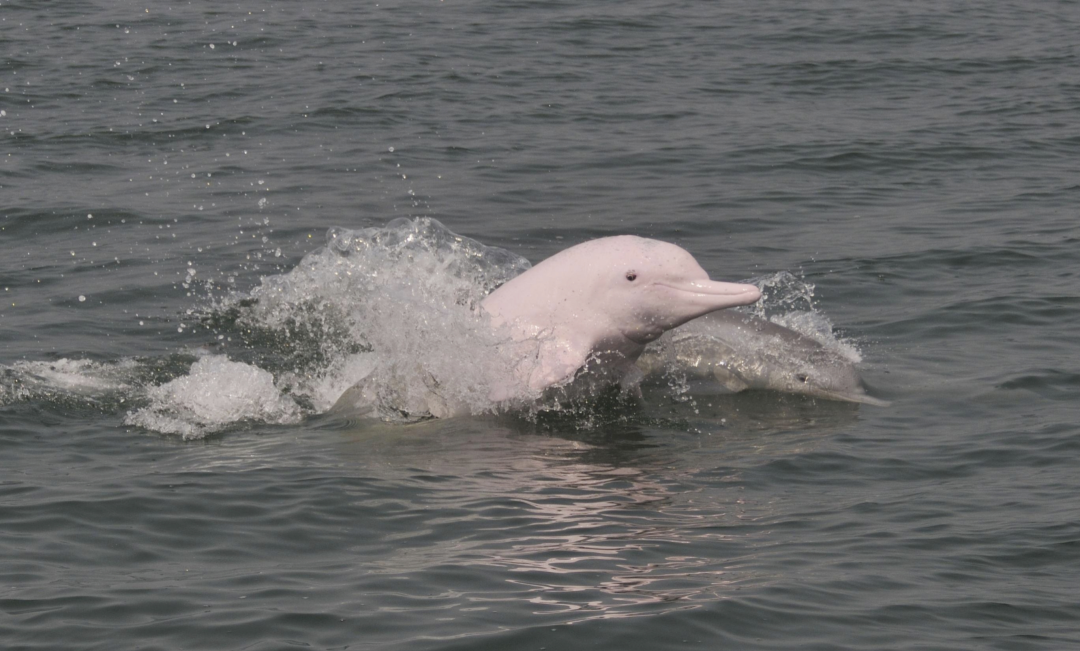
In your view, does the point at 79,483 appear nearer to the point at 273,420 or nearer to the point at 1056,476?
the point at 273,420

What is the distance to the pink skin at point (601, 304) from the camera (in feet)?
33.3

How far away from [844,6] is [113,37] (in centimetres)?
1605

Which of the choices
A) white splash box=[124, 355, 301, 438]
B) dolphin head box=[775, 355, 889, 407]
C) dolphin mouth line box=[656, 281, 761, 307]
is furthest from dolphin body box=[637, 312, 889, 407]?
white splash box=[124, 355, 301, 438]

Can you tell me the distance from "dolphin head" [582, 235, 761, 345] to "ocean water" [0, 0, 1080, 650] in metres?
0.79

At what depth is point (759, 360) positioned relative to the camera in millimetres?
11297

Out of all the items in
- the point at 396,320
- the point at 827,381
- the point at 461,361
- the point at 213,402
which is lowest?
the point at 827,381

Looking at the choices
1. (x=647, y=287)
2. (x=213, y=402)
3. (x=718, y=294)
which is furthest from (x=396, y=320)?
(x=718, y=294)

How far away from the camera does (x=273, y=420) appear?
10.2m

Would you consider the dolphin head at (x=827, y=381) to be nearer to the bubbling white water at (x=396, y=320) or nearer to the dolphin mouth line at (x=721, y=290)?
the dolphin mouth line at (x=721, y=290)

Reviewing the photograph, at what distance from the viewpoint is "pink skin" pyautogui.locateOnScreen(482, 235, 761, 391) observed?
1015cm

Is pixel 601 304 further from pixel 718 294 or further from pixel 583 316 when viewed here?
pixel 718 294

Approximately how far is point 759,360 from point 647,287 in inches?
62.3

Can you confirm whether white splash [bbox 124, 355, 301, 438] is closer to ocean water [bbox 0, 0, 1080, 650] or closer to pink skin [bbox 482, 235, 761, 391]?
ocean water [bbox 0, 0, 1080, 650]

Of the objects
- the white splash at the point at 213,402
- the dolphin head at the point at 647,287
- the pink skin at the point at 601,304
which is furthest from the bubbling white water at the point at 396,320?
the dolphin head at the point at 647,287
